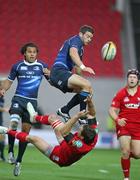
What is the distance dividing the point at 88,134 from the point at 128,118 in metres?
1.71

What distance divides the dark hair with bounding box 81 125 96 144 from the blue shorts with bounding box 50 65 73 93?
1.23m

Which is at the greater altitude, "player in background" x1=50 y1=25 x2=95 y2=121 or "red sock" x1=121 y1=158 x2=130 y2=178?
"player in background" x1=50 y1=25 x2=95 y2=121

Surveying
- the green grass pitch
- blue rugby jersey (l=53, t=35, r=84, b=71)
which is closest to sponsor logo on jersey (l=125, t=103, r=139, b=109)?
blue rugby jersey (l=53, t=35, r=84, b=71)

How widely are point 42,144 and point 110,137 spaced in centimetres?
1297

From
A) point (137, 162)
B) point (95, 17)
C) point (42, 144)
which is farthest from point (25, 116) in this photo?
point (95, 17)

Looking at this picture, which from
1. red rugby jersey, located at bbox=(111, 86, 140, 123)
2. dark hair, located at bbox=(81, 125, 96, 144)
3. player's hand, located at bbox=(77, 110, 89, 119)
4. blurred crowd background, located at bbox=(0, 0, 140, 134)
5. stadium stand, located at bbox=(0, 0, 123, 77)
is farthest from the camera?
stadium stand, located at bbox=(0, 0, 123, 77)

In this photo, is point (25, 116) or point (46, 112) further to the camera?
point (46, 112)

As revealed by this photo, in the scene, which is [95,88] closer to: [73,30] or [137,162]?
[73,30]

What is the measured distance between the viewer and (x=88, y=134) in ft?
37.6

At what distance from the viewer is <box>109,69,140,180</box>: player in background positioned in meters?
12.7

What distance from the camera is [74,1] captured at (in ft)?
95.1

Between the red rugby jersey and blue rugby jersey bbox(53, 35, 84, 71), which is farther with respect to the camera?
the red rugby jersey

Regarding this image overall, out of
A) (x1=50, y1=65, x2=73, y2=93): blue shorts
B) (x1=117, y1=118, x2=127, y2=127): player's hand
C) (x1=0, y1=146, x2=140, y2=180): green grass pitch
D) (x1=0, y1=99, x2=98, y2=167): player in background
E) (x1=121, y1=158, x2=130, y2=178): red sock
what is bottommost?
(x1=0, y1=146, x2=140, y2=180): green grass pitch

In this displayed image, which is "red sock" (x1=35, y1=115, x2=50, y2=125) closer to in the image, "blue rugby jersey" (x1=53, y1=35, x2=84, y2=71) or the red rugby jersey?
"blue rugby jersey" (x1=53, y1=35, x2=84, y2=71)
